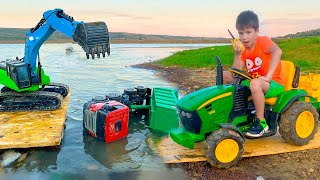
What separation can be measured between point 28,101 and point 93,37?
2.63 metres

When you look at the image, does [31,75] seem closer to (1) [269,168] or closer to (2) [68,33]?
(2) [68,33]

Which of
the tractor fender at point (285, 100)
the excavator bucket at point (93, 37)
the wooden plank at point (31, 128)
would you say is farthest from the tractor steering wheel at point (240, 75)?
the wooden plank at point (31, 128)

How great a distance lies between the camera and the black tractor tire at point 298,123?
6.22 meters

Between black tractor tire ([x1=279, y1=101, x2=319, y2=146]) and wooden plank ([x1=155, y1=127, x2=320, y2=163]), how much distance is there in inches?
6.2

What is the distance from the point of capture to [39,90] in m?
9.70

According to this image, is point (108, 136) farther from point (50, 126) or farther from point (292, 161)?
point (292, 161)

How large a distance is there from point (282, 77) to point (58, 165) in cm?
424

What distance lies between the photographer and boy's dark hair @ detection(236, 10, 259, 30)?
5.89 meters

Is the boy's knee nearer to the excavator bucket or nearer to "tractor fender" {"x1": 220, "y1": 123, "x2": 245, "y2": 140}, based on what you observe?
"tractor fender" {"x1": 220, "y1": 123, "x2": 245, "y2": 140}

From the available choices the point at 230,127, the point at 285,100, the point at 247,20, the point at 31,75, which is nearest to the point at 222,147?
the point at 230,127

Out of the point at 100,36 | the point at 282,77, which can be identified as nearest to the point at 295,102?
the point at 282,77

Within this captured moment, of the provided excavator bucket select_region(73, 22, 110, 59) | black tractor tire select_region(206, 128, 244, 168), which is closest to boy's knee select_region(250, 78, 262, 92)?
black tractor tire select_region(206, 128, 244, 168)

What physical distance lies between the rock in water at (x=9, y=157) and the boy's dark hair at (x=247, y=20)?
15.0ft

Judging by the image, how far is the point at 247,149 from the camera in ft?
20.6
